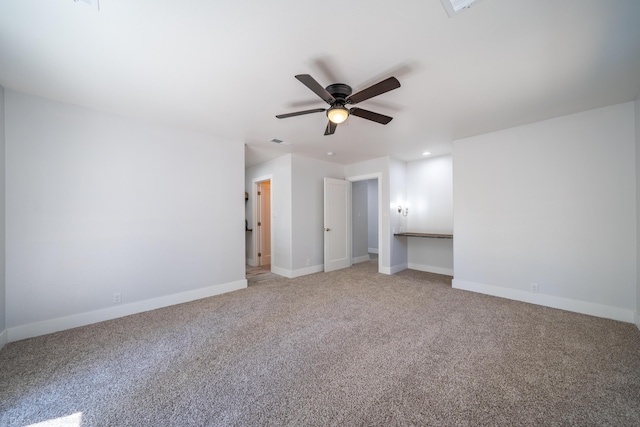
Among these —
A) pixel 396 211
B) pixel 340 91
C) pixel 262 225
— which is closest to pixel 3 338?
pixel 340 91

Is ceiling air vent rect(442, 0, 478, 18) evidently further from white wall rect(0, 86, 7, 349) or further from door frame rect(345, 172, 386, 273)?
white wall rect(0, 86, 7, 349)

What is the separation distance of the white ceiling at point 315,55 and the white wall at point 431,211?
2.07m

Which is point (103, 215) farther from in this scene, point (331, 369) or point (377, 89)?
point (377, 89)

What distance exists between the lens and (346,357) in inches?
84.0

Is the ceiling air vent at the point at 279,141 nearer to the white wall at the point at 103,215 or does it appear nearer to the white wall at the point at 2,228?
the white wall at the point at 103,215

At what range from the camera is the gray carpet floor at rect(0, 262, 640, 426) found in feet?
5.04

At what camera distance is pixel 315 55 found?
6.43 ft

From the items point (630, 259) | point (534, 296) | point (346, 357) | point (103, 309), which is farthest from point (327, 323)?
point (630, 259)

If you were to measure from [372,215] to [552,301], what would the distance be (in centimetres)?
493

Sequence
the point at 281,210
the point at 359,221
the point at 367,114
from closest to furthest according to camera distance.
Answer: the point at 367,114 < the point at 281,210 < the point at 359,221

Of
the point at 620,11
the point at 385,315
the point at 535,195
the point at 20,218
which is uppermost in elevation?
the point at 620,11

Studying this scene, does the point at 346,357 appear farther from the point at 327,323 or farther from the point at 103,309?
the point at 103,309

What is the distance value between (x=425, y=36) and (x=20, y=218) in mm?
4183

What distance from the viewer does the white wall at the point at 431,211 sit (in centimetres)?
510
